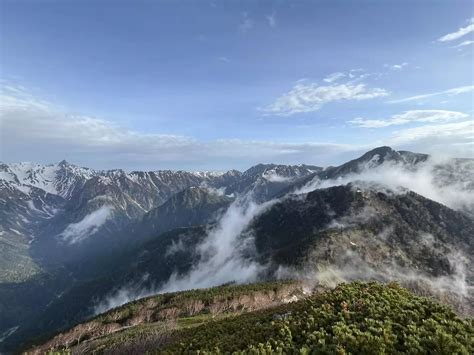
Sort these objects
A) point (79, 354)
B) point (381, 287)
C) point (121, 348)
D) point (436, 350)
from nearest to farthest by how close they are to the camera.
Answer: point (436, 350) → point (381, 287) → point (121, 348) → point (79, 354)

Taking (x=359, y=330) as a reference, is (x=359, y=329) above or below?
below

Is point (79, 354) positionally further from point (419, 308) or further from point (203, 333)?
point (419, 308)

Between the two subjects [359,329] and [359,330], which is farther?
[359,329]

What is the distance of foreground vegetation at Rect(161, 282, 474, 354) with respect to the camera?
3638 cm

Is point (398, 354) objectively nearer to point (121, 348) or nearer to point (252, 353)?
point (252, 353)

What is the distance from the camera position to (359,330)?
39.3 m

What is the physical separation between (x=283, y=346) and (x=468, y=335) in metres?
16.5

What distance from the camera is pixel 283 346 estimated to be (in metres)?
40.0

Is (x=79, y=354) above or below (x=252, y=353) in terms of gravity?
below

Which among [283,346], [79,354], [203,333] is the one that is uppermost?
[283,346]

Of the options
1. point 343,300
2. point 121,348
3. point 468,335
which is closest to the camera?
point 468,335

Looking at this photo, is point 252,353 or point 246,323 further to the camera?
point 246,323

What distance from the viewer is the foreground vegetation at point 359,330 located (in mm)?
36375

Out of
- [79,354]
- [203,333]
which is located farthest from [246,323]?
[79,354]
